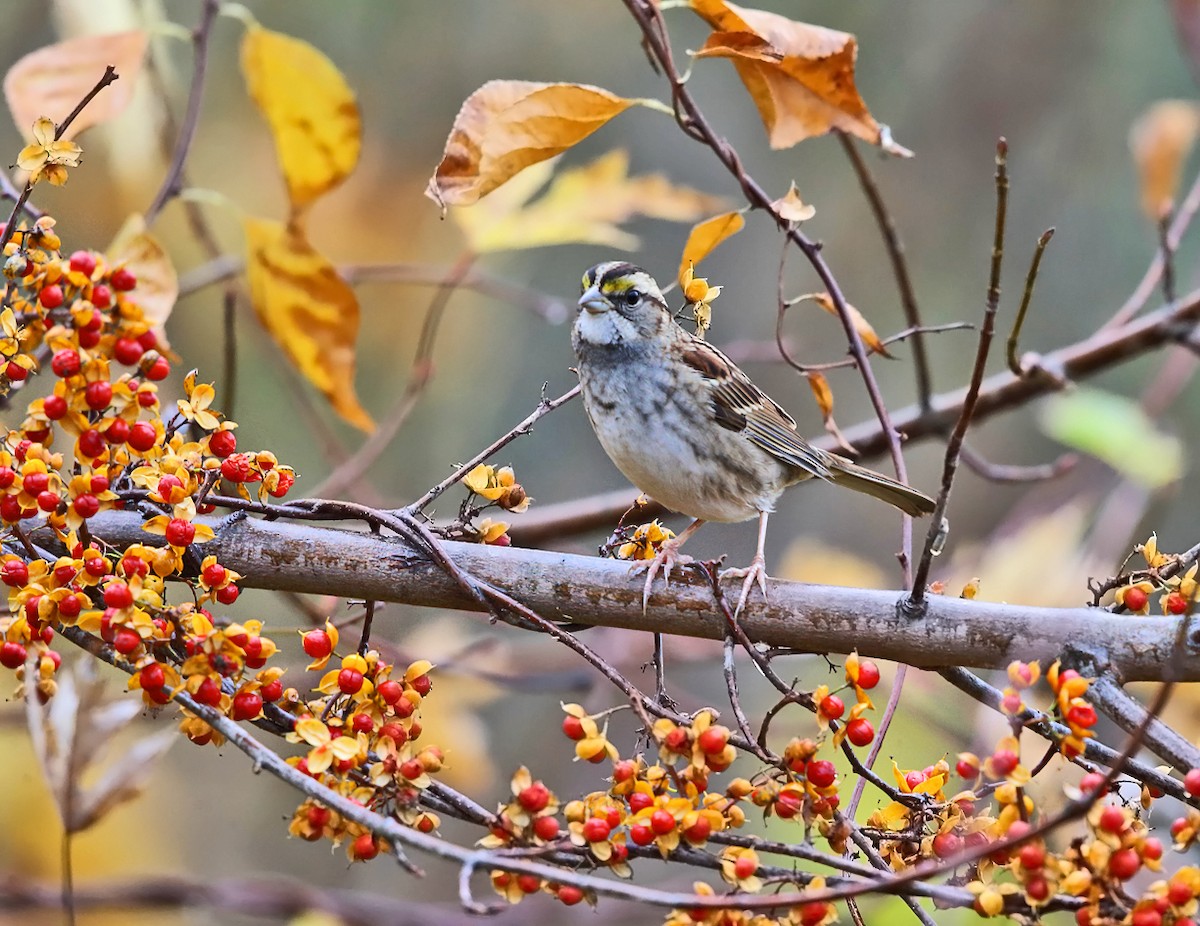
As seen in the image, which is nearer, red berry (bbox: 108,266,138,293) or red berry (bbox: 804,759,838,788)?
red berry (bbox: 804,759,838,788)

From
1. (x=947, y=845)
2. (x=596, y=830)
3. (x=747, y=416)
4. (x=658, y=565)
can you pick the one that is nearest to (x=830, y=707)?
(x=947, y=845)

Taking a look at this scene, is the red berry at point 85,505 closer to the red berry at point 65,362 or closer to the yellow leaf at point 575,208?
the red berry at point 65,362

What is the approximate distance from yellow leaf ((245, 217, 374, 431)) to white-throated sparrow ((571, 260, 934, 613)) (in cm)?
75

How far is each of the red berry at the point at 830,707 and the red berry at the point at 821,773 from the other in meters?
0.06

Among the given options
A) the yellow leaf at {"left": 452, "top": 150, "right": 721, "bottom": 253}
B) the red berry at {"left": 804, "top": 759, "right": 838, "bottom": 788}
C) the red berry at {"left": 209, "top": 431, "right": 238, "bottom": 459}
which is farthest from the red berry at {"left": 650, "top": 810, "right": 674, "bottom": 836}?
the yellow leaf at {"left": 452, "top": 150, "right": 721, "bottom": 253}

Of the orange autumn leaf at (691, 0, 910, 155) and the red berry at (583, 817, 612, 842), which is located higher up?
the orange autumn leaf at (691, 0, 910, 155)

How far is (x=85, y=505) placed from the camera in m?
1.52

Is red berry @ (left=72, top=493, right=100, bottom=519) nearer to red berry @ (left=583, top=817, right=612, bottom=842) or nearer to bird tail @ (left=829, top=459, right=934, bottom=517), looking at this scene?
red berry @ (left=583, top=817, right=612, bottom=842)

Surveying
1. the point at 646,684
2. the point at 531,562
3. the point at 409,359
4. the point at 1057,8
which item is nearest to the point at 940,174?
the point at 1057,8

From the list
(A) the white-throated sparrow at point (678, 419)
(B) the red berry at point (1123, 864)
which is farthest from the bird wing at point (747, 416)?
(B) the red berry at point (1123, 864)

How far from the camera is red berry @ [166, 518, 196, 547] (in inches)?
60.4

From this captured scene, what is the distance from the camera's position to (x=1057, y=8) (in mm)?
7609

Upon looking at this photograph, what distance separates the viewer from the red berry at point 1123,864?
1.31 m

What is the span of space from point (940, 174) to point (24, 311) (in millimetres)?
6834
